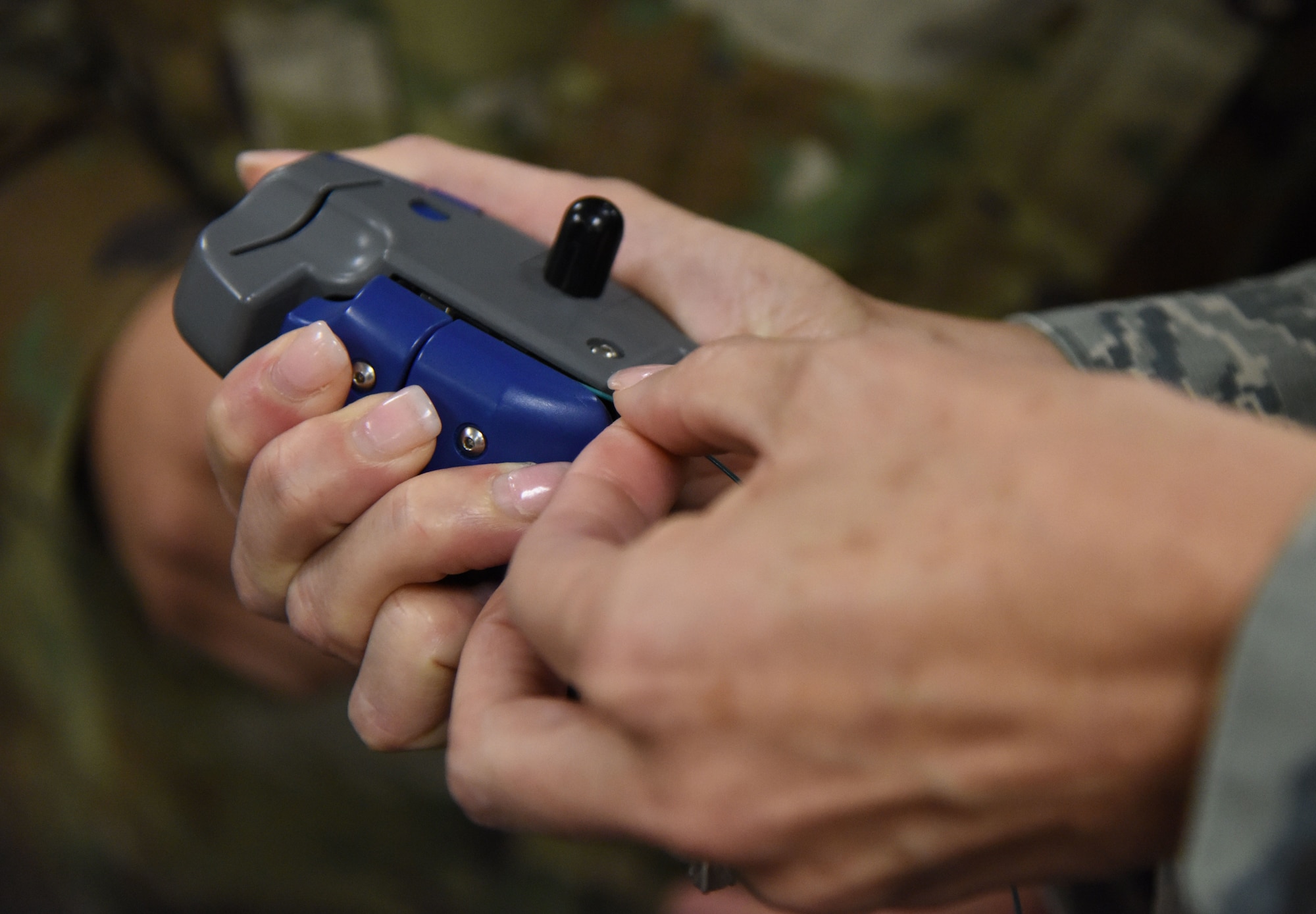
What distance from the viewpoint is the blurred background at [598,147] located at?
85cm

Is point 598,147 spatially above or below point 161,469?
above

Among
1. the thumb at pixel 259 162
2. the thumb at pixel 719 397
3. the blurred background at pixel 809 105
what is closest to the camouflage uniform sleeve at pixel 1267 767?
the thumb at pixel 719 397

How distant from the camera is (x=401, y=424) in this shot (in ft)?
1.51

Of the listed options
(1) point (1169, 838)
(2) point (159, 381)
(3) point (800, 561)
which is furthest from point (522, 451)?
(2) point (159, 381)

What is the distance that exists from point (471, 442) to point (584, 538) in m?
0.14

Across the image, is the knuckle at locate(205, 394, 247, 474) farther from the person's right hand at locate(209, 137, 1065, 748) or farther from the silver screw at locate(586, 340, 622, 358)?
the silver screw at locate(586, 340, 622, 358)

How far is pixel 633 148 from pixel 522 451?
1.96 feet

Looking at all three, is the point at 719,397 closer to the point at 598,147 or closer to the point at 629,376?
the point at 629,376

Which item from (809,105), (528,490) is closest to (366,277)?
(528,490)

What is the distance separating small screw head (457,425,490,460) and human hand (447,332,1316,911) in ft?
0.45

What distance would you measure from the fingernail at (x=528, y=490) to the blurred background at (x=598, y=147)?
1.92 feet

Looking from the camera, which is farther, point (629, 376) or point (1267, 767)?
point (629, 376)

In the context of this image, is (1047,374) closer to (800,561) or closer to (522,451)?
(800,561)

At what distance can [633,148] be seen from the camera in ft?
3.14
